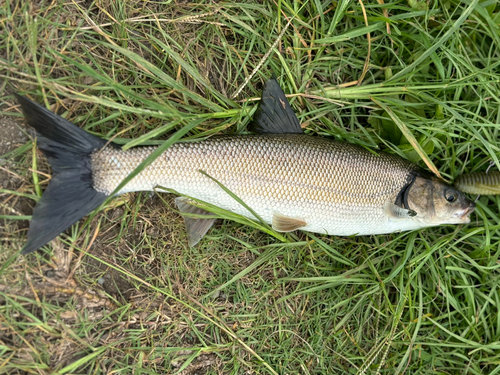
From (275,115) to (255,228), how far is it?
0.83 metres

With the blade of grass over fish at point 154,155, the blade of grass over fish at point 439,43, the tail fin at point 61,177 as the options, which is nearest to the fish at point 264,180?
the tail fin at point 61,177

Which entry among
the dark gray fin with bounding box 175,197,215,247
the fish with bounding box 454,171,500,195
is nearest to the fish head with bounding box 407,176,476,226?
the fish with bounding box 454,171,500,195

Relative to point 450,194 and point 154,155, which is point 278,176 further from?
point 450,194

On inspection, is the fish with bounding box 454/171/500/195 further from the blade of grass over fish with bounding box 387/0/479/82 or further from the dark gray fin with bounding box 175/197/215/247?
the dark gray fin with bounding box 175/197/215/247

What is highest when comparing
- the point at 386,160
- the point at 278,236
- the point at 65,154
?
the point at 65,154

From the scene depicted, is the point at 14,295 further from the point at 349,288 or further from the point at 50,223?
the point at 349,288

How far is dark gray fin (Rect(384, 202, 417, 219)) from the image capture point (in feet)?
7.56

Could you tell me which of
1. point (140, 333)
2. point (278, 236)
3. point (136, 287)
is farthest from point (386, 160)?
point (140, 333)

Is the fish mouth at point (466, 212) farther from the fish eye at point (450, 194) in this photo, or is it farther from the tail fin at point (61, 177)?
the tail fin at point (61, 177)

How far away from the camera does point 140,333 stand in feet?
7.50

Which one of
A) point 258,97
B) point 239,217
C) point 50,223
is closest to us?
point 50,223

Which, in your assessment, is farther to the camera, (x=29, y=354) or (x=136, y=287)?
(x=136, y=287)

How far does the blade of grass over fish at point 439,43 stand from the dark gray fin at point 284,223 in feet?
4.15

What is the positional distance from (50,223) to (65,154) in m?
0.44
